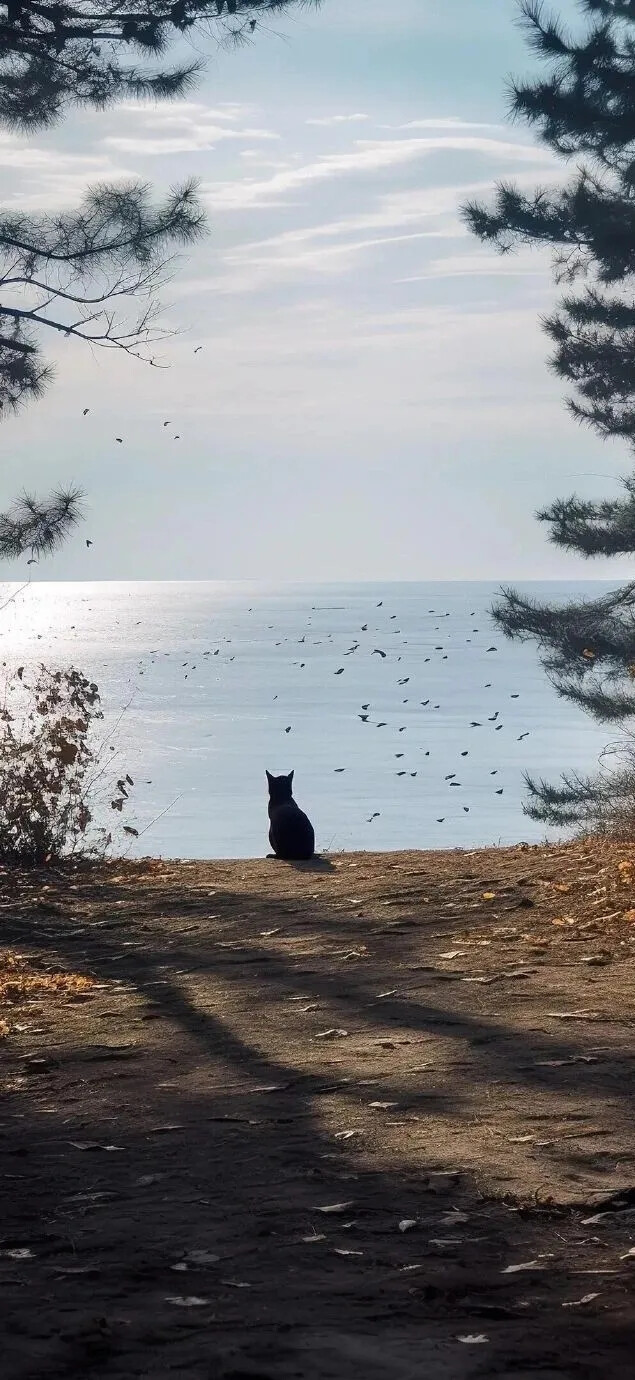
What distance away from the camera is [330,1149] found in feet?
13.9

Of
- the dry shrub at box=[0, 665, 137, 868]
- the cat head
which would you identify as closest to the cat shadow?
the dry shrub at box=[0, 665, 137, 868]

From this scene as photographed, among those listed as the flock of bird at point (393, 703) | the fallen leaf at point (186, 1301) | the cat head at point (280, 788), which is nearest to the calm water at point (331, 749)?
the flock of bird at point (393, 703)

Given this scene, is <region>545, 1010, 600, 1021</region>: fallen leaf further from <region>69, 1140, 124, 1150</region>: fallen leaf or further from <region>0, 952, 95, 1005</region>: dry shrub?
<region>0, 952, 95, 1005</region>: dry shrub

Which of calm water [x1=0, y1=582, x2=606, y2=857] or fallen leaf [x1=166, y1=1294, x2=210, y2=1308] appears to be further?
A: calm water [x1=0, y1=582, x2=606, y2=857]

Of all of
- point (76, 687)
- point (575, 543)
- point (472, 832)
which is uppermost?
point (575, 543)

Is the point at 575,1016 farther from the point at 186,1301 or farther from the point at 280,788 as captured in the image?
the point at 280,788

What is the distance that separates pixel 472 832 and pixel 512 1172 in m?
42.3

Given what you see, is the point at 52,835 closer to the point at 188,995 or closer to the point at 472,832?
the point at 188,995

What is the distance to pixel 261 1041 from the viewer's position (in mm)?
5691

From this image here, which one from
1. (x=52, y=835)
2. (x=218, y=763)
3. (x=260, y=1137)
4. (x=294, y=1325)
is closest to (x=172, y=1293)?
(x=294, y=1325)

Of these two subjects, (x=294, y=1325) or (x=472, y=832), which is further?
(x=472, y=832)

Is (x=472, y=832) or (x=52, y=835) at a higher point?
(x=52, y=835)

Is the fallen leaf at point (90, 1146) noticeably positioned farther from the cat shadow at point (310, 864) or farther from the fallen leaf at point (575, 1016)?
the cat shadow at point (310, 864)

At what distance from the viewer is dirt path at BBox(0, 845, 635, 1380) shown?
290 cm
